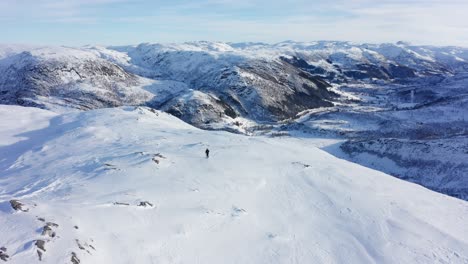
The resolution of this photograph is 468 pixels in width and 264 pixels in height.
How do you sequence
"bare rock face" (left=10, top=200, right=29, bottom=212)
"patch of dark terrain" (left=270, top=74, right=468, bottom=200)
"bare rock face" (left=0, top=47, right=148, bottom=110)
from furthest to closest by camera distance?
1. "bare rock face" (left=0, top=47, right=148, bottom=110)
2. "patch of dark terrain" (left=270, top=74, right=468, bottom=200)
3. "bare rock face" (left=10, top=200, right=29, bottom=212)

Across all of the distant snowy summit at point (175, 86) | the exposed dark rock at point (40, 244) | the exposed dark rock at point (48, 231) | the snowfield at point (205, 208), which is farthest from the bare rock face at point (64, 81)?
the exposed dark rock at point (40, 244)

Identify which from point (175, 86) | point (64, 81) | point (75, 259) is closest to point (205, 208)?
point (75, 259)

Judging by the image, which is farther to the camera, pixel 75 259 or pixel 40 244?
pixel 40 244

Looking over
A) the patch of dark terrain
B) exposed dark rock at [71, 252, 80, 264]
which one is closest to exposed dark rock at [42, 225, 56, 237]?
exposed dark rock at [71, 252, 80, 264]

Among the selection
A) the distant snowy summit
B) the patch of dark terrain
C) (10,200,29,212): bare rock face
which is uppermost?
(10,200,29,212): bare rock face

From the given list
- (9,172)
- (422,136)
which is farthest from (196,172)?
(422,136)

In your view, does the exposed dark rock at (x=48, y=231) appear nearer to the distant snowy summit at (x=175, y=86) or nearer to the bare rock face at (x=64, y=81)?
the distant snowy summit at (x=175, y=86)

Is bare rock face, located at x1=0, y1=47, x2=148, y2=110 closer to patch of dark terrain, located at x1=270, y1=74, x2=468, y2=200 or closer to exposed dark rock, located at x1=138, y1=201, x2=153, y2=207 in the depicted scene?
patch of dark terrain, located at x1=270, y1=74, x2=468, y2=200

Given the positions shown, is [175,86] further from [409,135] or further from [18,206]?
[18,206]
